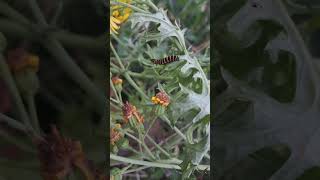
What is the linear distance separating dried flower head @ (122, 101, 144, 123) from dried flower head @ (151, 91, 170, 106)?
6 cm

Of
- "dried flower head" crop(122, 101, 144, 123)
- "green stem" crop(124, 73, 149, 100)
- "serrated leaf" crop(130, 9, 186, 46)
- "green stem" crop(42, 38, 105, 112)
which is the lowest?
"dried flower head" crop(122, 101, 144, 123)

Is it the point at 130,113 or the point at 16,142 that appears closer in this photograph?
the point at 16,142

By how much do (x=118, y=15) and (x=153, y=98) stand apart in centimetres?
26

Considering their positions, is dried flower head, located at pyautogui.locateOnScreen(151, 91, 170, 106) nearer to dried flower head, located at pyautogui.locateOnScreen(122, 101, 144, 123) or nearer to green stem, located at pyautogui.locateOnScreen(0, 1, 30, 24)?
dried flower head, located at pyautogui.locateOnScreen(122, 101, 144, 123)

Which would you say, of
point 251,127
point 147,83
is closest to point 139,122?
point 147,83

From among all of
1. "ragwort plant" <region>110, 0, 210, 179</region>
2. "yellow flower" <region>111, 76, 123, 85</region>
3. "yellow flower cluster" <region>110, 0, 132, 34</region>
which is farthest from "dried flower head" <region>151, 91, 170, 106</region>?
"yellow flower cluster" <region>110, 0, 132, 34</region>

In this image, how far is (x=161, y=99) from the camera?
1.47 meters

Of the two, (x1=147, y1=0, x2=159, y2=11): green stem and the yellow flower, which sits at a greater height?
(x1=147, y1=0, x2=159, y2=11): green stem

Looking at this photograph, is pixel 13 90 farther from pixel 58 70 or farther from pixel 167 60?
pixel 167 60

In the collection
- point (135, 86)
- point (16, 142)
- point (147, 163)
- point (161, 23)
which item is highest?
point (161, 23)

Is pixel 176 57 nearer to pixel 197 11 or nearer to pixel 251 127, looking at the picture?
pixel 197 11

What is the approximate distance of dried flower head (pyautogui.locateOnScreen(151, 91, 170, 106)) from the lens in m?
1.46

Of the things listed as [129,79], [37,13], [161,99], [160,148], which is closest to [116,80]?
[129,79]

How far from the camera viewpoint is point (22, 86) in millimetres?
1236
